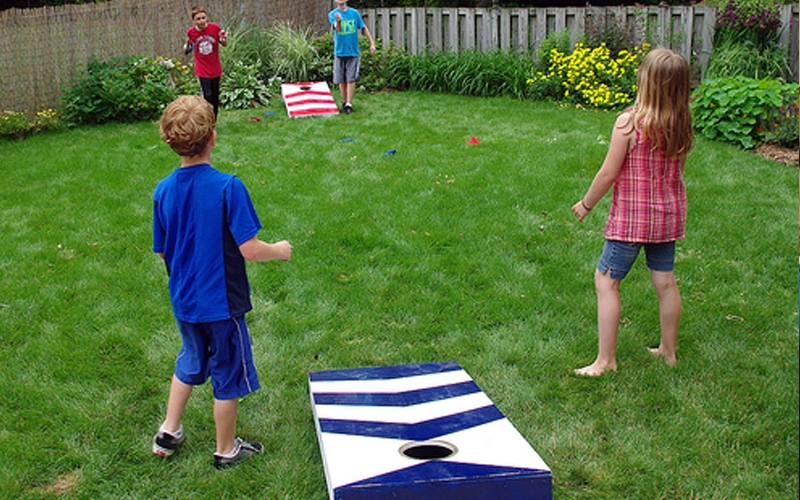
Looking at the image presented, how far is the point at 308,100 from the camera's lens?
1093 cm

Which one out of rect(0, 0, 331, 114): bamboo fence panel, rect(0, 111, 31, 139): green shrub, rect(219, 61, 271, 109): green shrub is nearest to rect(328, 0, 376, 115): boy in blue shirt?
rect(219, 61, 271, 109): green shrub

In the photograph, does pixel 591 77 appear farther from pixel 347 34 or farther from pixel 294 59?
pixel 294 59

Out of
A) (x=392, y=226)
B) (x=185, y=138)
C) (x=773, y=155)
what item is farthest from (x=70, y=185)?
(x=773, y=155)

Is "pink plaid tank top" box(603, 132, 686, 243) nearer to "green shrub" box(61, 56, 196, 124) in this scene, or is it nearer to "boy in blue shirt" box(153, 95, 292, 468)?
"boy in blue shirt" box(153, 95, 292, 468)

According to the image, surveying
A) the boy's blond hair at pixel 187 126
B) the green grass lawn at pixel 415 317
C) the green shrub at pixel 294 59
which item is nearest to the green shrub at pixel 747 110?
the green grass lawn at pixel 415 317

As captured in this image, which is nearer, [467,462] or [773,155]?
[467,462]

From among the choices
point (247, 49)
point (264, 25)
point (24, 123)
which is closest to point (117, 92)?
point (24, 123)

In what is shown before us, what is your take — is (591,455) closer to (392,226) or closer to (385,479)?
(385,479)

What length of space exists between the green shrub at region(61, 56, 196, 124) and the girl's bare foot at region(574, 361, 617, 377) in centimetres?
819

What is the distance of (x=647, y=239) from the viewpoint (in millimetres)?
3693

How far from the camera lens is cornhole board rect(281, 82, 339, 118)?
35.0 ft

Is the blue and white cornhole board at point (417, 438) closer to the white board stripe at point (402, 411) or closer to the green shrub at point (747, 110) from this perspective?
the white board stripe at point (402, 411)

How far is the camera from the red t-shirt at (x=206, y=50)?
373 inches

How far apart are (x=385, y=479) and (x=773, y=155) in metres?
6.98
